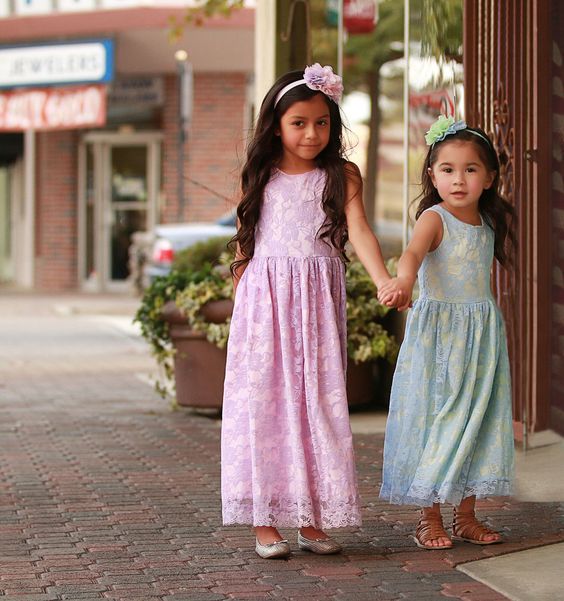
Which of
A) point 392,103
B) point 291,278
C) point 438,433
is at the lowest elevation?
point 438,433

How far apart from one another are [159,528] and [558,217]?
2.84 metres

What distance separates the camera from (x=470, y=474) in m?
5.36

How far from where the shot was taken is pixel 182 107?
22703mm

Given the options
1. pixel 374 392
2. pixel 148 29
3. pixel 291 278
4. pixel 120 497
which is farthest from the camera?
pixel 148 29

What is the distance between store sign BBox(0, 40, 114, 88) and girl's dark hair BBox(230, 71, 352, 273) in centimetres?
1805

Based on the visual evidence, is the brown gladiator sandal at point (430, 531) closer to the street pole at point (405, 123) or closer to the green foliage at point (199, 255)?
the street pole at point (405, 123)

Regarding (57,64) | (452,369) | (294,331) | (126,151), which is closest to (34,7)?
(57,64)

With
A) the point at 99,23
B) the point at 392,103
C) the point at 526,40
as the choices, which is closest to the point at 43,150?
the point at 99,23

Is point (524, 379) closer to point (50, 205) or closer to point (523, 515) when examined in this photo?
point (523, 515)

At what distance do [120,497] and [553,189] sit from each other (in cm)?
273

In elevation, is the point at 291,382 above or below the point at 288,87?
below

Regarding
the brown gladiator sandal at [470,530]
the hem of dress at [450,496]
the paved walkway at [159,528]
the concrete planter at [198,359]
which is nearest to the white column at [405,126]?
the concrete planter at [198,359]

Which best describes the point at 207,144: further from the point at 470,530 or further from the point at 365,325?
the point at 470,530
